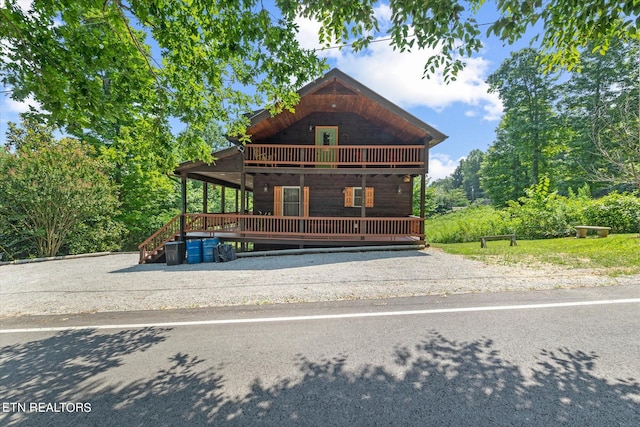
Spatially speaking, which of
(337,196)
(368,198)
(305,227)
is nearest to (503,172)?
(368,198)

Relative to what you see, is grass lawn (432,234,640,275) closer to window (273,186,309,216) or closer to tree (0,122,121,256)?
window (273,186,309,216)

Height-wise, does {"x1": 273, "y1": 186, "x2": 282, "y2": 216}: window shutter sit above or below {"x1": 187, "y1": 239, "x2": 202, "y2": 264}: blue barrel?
above

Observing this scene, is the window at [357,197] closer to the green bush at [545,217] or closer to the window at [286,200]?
the window at [286,200]

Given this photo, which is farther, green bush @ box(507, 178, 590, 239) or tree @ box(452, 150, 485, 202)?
tree @ box(452, 150, 485, 202)

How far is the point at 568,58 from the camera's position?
184 inches

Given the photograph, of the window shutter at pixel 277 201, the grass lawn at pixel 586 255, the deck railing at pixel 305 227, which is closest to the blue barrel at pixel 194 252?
the deck railing at pixel 305 227

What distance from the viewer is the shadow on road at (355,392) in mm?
2176

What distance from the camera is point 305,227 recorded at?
40.1 feet

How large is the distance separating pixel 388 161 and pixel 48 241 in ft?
55.9

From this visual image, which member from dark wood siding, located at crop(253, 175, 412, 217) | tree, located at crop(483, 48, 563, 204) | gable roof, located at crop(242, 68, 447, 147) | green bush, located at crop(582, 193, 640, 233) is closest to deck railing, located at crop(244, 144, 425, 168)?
gable roof, located at crop(242, 68, 447, 147)

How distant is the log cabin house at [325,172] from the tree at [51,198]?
14.2ft

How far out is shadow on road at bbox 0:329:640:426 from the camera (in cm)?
218

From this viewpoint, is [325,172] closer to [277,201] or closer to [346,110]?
[277,201]

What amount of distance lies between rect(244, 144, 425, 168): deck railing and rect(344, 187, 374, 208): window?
1.92 meters
